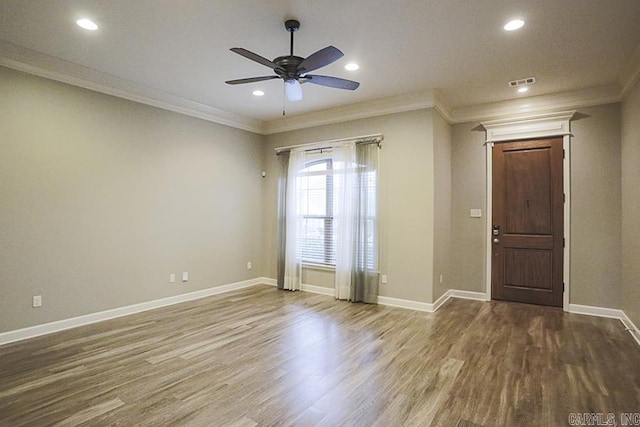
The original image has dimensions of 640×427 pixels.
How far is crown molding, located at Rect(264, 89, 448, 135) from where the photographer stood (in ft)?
15.4

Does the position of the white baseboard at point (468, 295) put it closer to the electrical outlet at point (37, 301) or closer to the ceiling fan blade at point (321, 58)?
the ceiling fan blade at point (321, 58)

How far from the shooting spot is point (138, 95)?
14.8 feet

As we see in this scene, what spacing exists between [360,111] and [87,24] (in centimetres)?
353

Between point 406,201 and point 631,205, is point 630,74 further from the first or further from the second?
point 406,201

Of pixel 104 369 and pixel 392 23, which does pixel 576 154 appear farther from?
pixel 104 369

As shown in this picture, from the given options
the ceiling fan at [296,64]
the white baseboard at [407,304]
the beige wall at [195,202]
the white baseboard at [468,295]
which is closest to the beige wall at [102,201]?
the beige wall at [195,202]

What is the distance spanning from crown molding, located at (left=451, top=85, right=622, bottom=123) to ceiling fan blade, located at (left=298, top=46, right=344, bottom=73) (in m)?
3.31

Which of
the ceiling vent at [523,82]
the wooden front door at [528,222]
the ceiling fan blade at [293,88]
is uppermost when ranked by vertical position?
the ceiling vent at [523,82]

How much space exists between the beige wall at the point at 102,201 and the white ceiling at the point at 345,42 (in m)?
0.42

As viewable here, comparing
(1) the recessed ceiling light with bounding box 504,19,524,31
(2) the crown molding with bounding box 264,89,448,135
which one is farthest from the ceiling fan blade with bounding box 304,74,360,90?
(2) the crown molding with bounding box 264,89,448,135

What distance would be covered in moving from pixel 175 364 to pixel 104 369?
575 mm

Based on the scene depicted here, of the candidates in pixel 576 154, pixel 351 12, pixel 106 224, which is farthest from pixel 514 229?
pixel 106 224

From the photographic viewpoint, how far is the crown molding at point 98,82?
347 cm

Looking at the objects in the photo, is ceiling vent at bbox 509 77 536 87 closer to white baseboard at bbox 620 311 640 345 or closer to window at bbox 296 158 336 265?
window at bbox 296 158 336 265
